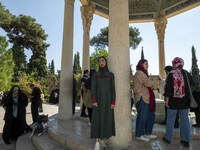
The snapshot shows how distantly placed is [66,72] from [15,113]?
6.97ft

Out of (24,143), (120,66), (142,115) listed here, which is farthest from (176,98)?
(24,143)

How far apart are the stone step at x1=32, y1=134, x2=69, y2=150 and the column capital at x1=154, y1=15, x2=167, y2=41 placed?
999 centimetres

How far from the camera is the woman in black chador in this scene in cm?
402

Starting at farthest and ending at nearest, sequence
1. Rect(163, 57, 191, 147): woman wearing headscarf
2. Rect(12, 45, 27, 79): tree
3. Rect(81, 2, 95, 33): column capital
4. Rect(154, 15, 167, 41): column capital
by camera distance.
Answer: Rect(12, 45, 27, 79): tree
Rect(154, 15, 167, 41): column capital
Rect(81, 2, 95, 33): column capital
Rect(163, 57, 191, 147): woman wearing headscarf

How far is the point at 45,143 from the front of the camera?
131 inches

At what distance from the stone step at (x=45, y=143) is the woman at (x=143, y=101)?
5.60ft

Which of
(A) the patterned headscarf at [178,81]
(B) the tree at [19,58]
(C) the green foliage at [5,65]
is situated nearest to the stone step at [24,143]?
(A) the patterned headscarf at [178,81]

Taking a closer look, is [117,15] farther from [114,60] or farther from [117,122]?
[117,122]

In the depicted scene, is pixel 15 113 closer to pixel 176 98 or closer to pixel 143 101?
pixel 143 101

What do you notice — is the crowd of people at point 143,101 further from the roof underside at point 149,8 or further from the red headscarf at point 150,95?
the roof underside at point 149,8

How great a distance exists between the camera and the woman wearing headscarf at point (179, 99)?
278 cm

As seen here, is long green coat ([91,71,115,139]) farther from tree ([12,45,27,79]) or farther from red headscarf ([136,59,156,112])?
tree ([12,45,27,79])

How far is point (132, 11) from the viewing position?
10797 millimetres

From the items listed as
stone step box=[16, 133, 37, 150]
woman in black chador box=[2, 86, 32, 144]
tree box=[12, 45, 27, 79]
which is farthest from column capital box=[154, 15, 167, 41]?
tree box=[12, 45, 27, 79]
